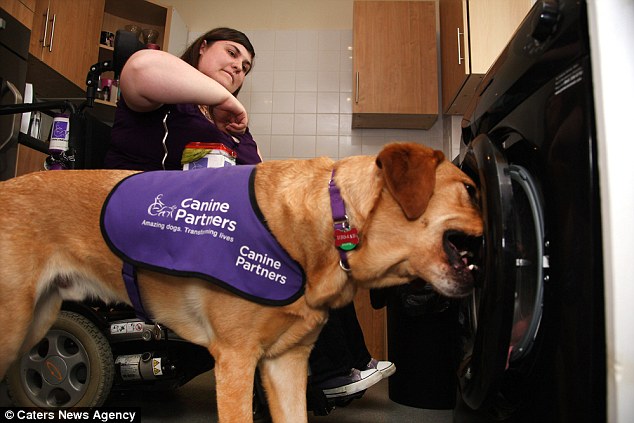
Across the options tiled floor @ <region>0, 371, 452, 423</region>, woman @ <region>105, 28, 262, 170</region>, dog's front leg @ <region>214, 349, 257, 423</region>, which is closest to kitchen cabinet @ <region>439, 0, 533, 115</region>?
woman @ <region>105, 28, 262, 170</region>

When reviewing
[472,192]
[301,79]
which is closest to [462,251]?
[472,192]

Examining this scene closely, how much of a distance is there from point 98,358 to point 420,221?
124cm

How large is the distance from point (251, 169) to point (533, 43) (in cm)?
67

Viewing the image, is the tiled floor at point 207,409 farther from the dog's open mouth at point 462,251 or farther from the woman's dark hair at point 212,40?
the woman's dark hair at point 212,40

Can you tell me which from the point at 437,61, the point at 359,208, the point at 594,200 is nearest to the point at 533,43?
the point at 594,200

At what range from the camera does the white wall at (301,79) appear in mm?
3791

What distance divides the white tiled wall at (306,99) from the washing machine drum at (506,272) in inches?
112

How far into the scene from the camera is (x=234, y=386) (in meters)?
0.98

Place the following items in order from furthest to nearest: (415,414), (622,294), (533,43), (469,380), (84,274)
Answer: (415,414), (84,274), (469,380), (533,43), (622,294)

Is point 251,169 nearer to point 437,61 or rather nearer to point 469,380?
point 469,380

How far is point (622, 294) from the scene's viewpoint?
69 cm

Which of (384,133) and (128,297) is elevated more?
(384,133)

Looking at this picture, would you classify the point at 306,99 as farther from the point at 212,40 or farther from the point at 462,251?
the point at 462,251

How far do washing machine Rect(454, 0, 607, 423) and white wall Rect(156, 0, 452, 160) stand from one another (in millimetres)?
2749
